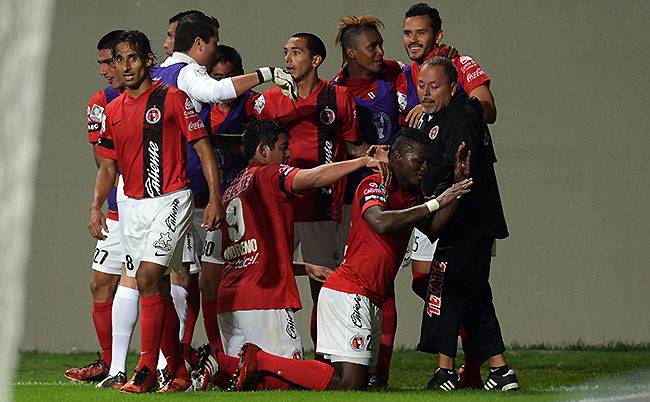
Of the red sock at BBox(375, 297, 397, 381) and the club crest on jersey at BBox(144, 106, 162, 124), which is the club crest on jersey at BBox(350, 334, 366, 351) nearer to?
the red sock at BBox(375, 297, 397, 381)

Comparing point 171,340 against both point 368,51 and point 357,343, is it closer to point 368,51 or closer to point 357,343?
point 357,343

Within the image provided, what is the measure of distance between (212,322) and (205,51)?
150 cm

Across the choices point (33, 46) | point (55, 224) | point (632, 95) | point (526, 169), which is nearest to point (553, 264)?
point (526, 169)

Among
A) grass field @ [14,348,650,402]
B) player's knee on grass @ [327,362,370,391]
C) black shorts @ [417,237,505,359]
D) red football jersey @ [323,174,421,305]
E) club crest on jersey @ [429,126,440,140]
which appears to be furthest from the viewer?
club crest on jersey @ [429,126,440,140]

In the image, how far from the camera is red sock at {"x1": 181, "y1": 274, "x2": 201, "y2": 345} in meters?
6.70

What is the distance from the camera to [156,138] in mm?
5832

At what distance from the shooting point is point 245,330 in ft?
20.2

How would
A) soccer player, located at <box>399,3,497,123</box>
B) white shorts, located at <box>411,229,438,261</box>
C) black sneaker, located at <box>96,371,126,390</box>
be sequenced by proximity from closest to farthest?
black sneaker, located at <box>96,371,126,390</box> → white shorts, located at <box>411,229,438,261</box> → soccer player, located at <box>399,3,497,123</box>

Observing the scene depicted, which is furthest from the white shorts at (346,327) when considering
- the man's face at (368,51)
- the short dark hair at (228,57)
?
the short dark hair at (228,57)

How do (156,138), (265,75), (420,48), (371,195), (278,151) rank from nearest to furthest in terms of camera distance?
1. (371,195)
2. (156,138)
3. (265,75)
4. (278,151)
5. (420,48)

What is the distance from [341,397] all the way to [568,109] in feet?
15.1

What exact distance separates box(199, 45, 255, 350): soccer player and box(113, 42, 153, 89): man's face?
101 cm

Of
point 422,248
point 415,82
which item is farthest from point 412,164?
point 415,82

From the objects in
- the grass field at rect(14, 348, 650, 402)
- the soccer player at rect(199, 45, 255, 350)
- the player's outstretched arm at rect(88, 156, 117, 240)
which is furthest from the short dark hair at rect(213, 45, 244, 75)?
the grass field at rect(14, 348, 650, 402)
